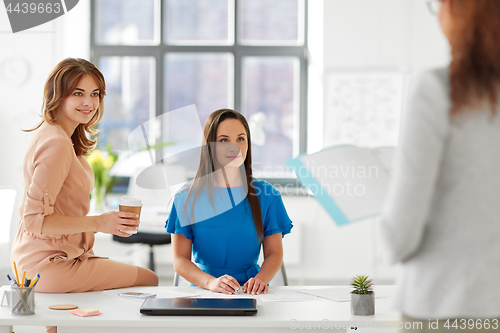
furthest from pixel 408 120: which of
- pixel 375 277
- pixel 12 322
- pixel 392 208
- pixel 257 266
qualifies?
pixel 375 277

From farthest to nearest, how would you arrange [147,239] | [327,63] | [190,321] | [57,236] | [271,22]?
[271,22] → [327,63] → [147,239] → [57,236] → [190,321]

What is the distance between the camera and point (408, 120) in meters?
0.64

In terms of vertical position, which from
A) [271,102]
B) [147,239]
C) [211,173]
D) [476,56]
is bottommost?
[147,239]

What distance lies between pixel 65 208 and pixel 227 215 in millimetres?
515

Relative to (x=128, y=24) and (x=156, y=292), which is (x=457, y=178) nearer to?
(x=156, y=292)

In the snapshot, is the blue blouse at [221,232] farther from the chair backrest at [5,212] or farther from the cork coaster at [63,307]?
the chair backrest at [5,212]

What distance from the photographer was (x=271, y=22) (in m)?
4.30

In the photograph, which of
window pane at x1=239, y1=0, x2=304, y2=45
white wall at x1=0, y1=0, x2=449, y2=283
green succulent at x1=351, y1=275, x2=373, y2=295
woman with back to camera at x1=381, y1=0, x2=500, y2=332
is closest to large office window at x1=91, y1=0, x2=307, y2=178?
window pane at x1=239, y1=0, x2=304, y2=45

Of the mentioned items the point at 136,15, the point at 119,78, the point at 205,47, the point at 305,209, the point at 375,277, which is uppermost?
the point at 136,15

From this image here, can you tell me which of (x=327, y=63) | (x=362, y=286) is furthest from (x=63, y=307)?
(x=327, y=63)

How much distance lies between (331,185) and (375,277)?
802 mm

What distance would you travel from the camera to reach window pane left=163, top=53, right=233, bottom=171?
14.3ft

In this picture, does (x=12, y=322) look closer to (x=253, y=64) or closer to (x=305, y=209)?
(x=305, y=209)

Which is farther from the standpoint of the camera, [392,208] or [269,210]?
[269,210]
